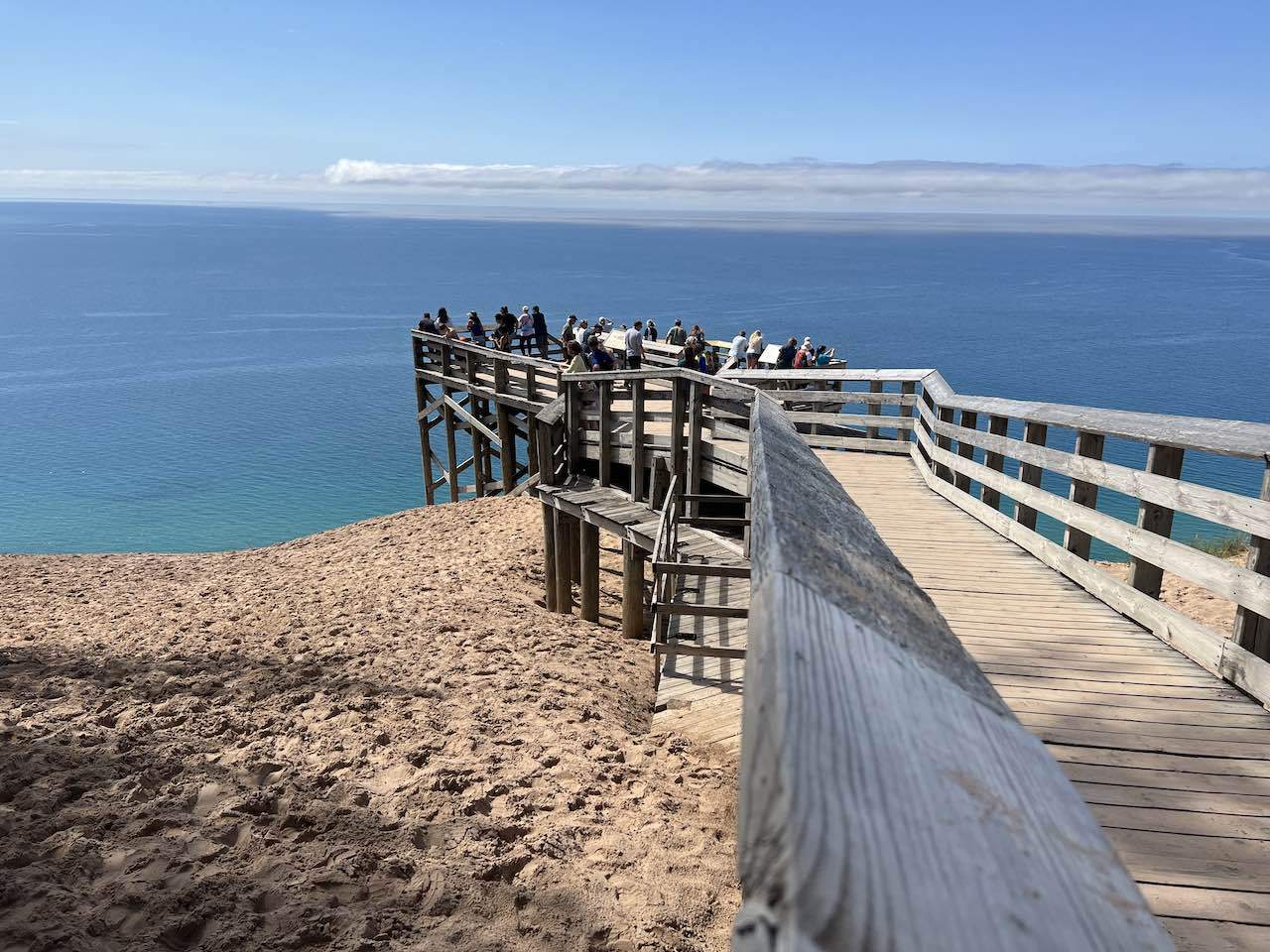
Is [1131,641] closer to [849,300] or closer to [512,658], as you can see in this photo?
[512,658]

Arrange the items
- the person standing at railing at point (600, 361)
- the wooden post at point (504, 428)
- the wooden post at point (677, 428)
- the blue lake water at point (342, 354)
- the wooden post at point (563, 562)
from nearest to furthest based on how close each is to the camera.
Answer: the wooden post at point (677, 428) < the wooden post at point (563, 562) < the person standing at railing at point (600, 361) < the wooden post at point (504, 428) < the blue lake water at point (342, 354)

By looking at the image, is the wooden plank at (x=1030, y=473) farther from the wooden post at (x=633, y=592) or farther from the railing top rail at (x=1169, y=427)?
the wooden post at (x=633, y=592)

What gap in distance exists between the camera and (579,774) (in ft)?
20.5

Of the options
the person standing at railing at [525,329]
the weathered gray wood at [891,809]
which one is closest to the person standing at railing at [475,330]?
the person standing at railing at [525,329]

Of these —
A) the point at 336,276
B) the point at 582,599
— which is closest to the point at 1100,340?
the point at 582,599

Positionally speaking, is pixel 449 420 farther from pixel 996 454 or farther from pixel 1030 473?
pixel 1030 473

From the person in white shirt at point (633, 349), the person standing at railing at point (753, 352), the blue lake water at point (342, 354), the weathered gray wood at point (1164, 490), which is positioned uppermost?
the weathered gray wood at point (1164, 490)

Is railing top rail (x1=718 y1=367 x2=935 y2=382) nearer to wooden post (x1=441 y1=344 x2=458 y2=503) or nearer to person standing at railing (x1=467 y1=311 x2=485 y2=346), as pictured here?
wooden post (x1=441 y1=344 x2=458 y2=503)

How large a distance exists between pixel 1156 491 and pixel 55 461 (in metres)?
41.0

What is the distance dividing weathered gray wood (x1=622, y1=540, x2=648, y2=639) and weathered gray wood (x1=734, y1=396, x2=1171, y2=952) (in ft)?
30.4

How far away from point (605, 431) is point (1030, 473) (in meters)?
5.67

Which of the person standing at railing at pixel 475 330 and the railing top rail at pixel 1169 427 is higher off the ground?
the railing top rail at pixel 1169 427

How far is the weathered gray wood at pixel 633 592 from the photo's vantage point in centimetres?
1059

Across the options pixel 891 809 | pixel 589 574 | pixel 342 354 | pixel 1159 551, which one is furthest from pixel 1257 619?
pixel 342 354
